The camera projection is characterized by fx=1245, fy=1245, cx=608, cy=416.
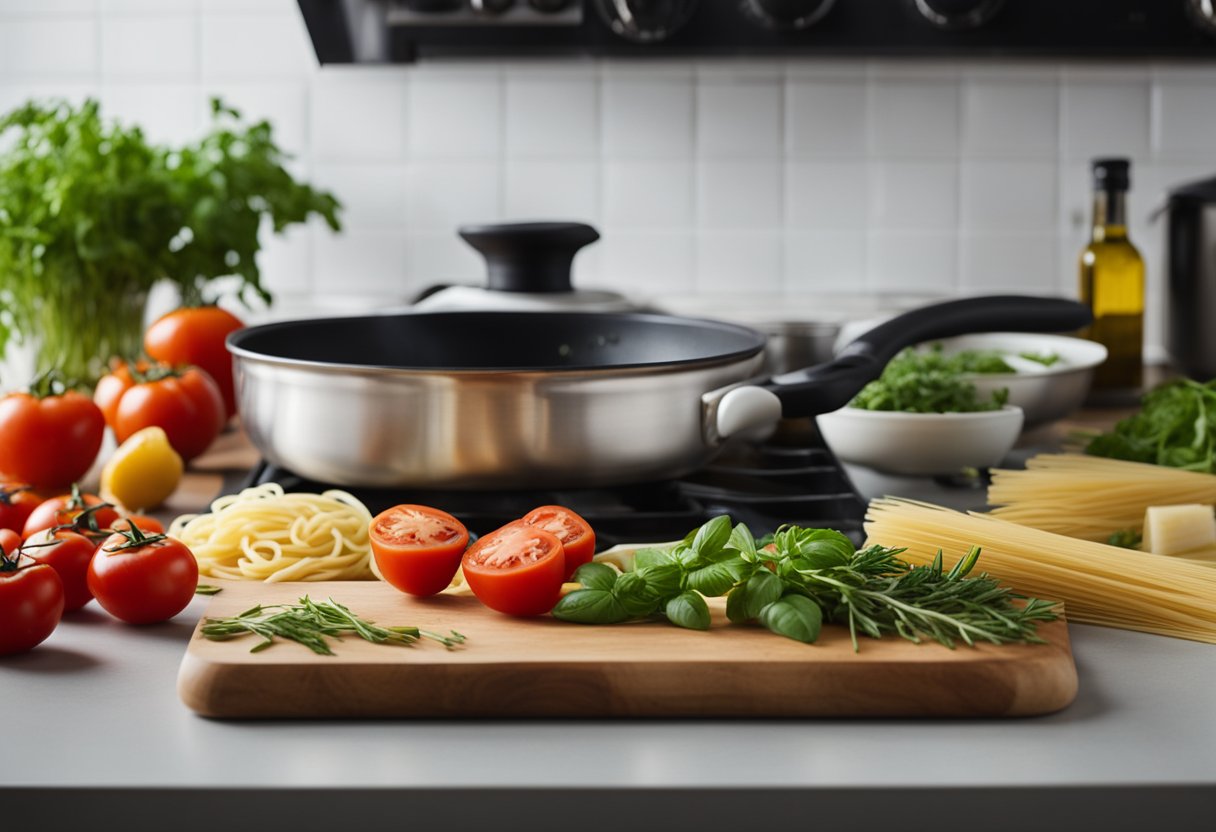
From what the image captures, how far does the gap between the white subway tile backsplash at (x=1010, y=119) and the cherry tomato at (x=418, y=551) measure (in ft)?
4.97

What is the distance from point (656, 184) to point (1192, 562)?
1.36 m

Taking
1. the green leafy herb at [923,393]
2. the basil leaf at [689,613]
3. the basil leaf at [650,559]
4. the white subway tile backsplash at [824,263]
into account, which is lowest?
the basil leaf at [689,613]

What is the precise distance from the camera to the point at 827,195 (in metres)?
2.08

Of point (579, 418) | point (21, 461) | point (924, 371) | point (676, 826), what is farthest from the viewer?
point (924, 371)

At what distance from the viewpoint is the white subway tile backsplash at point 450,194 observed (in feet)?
6.84

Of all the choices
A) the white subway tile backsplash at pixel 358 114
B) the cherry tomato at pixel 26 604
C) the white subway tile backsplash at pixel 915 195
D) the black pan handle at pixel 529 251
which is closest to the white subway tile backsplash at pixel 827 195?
the white subway tile backsplash at pixel 915 195

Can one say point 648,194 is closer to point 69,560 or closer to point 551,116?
point 551,116

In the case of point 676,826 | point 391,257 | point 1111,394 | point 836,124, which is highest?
point 836,124

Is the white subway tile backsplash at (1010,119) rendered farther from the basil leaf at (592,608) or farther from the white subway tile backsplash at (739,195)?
the basil leaf at (592,608)

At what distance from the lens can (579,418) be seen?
0.96m

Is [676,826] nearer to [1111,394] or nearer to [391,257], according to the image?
[1111,394]

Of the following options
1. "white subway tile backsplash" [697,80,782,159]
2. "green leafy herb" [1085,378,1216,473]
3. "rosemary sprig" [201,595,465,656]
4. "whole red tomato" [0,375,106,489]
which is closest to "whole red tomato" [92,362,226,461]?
"whole red tomato" [0,375,106,489]

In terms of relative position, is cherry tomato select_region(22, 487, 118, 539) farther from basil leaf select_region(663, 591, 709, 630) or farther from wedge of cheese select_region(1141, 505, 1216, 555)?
wedge of cheese select_region(1141, 505, 1216, 555)

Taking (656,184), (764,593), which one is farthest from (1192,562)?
(656,184)
